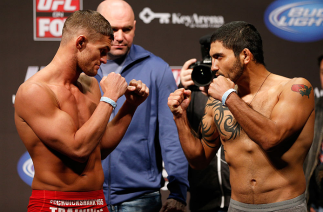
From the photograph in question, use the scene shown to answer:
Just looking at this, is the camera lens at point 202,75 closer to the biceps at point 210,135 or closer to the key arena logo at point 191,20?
the biceps at point 210,135

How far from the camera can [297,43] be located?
133 inches

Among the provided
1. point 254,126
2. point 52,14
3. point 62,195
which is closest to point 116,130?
point 62,195

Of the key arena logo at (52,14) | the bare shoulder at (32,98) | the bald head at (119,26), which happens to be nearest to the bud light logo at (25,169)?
the key arena logo at (52,14)

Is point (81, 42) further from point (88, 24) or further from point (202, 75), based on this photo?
point (202, 75)

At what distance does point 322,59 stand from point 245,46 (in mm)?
1301

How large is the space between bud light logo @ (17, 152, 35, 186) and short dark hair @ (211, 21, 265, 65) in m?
2.07

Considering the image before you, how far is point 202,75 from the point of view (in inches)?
79.2

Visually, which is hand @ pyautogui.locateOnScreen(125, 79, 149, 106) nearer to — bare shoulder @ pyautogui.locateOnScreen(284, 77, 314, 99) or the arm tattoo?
the arm tattoo

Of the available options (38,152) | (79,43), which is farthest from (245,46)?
(38,152)

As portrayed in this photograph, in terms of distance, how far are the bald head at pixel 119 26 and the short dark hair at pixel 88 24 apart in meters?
0.61

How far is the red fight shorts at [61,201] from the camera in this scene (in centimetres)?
153

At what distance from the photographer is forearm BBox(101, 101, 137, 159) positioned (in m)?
1.88

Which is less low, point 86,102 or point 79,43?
point 79,43

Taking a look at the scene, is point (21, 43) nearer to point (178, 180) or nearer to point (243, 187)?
point (178, 180)
